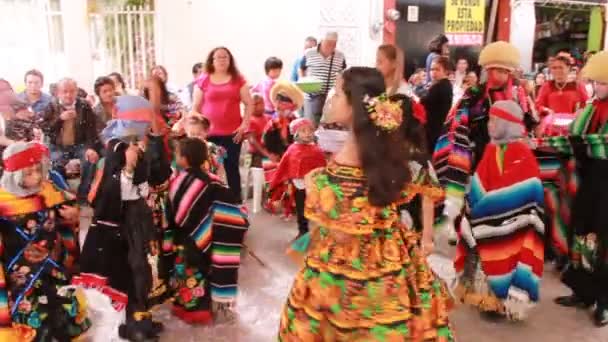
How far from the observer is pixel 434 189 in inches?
111

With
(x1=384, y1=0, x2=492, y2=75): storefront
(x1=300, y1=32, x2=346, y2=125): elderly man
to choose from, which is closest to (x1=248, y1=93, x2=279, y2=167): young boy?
(x1=300, y1=32, x2=346, y2=125): elderly man

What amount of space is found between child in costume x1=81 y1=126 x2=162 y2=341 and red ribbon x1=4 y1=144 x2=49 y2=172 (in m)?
0.36

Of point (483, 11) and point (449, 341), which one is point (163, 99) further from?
point (483, 11)

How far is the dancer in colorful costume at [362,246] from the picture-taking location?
238 cm

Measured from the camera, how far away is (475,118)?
4246mm

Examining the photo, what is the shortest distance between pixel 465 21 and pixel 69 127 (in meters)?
7.23

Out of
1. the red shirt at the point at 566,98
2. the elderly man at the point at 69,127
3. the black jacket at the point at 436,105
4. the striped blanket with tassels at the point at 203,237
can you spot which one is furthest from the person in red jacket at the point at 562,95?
the elderly man at the point at 69,127

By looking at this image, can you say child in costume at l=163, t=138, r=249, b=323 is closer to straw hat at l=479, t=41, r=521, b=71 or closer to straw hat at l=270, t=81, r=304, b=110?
straw hat at l=479, t=41, r=521, b=71

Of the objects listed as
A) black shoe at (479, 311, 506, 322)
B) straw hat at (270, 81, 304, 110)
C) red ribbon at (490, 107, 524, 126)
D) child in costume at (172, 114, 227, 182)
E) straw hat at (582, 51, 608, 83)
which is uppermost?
straw hat at (582, 51, 608, 83)

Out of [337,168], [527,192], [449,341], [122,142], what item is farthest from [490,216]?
[122,142]

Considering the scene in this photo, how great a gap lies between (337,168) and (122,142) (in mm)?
1441

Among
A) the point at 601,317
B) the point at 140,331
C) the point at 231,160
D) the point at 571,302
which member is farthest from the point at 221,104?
the point at 601,317

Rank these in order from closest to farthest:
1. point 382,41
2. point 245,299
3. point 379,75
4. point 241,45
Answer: point 379,75 → point 245,299 → point 241,45 → point 382,41

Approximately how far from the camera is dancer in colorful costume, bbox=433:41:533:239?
4.10m
